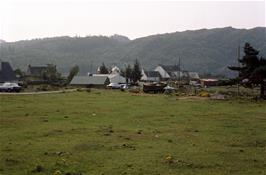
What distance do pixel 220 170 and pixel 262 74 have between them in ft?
125

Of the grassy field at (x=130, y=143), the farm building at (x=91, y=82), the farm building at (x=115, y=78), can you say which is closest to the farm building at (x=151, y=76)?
the farm building at (x=115, y=78)

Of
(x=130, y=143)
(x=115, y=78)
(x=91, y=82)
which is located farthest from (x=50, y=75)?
(x=130, y=143)

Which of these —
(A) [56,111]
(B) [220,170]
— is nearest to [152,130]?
(B) [220,170]

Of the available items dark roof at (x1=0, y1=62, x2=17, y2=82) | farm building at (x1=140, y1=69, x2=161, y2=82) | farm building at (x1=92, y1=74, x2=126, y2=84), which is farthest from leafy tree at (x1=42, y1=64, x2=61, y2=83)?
farm building at (x1=140, y1=69, x2=161, y2=82)

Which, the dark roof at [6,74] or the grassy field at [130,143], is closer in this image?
the grassy field at [130,143]

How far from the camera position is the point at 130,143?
18594 mm

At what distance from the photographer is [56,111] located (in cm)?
3142

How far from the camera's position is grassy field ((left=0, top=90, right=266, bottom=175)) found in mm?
14211

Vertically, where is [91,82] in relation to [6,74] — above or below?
below

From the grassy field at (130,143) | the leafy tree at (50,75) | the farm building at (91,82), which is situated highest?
the leafy tree at (50,75)

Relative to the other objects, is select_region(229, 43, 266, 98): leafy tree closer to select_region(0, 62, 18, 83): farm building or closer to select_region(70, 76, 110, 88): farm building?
select_region(70, 76, 110, 88): farm building

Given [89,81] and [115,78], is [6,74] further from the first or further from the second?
[115,78]

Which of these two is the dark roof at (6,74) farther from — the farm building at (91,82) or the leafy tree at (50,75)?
the farm building at (91,82)

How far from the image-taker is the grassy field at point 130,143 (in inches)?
559
